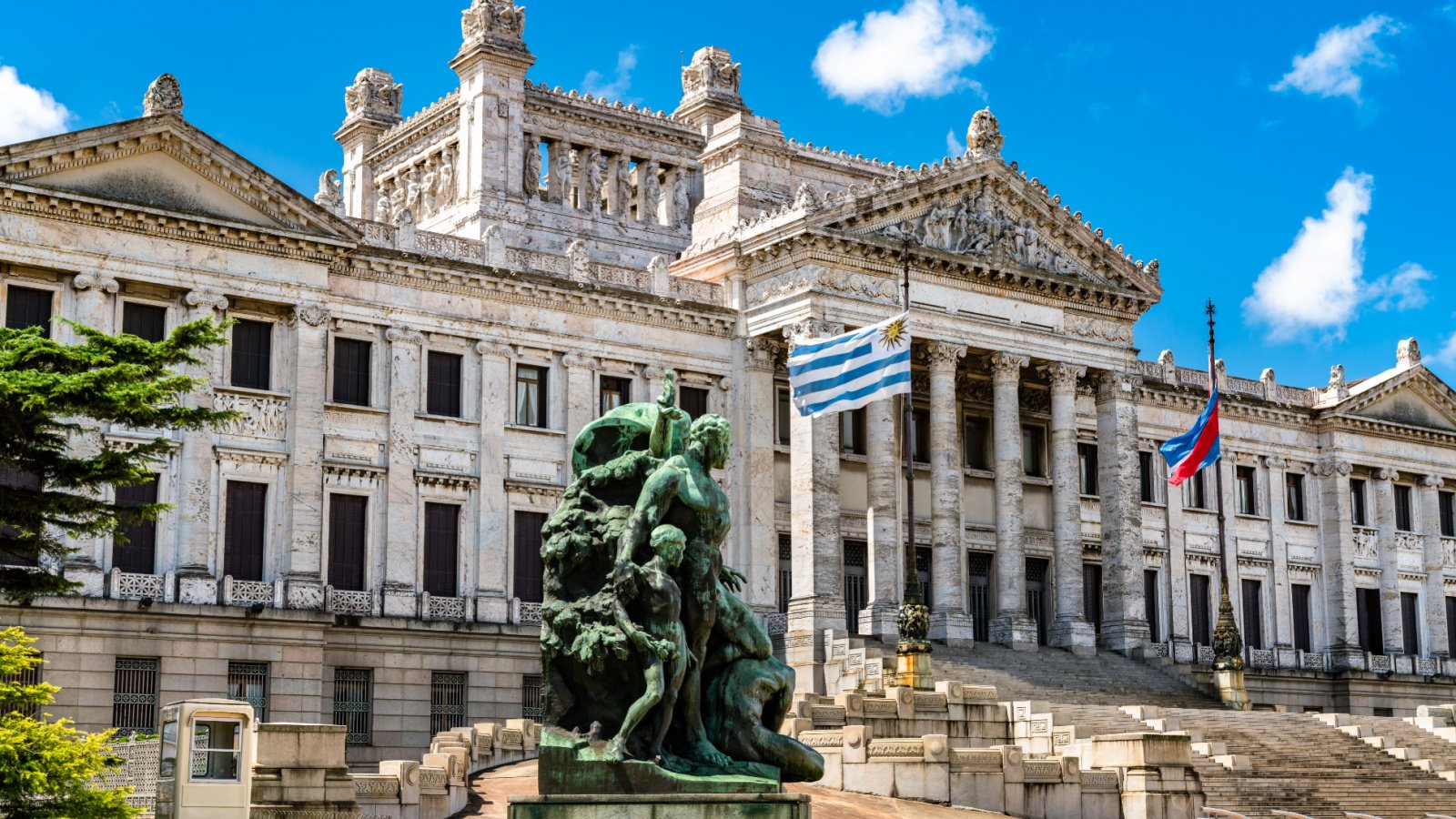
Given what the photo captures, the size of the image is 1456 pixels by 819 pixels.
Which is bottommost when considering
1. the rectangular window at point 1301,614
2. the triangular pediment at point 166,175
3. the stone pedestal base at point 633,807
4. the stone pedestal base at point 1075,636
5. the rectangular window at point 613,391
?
the stone pedestal base at point 633,807

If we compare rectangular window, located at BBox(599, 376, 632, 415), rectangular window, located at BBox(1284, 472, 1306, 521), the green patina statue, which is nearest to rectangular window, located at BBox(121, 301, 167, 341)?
rectangular window, located at BBox(599, 376, 632, 415)

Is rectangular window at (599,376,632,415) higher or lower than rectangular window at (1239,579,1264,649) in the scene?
higher

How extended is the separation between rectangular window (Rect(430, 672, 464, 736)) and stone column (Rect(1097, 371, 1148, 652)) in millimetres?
18670

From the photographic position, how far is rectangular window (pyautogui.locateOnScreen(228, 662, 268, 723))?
4350 cm

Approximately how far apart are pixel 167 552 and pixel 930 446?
20.2 metres

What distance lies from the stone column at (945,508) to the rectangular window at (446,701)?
40.2 feet

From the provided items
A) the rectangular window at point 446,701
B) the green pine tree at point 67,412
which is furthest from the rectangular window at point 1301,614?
the green pine tree at point 67,412

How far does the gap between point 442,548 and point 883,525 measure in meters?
11.0

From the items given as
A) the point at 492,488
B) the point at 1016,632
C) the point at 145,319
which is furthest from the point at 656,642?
the point at 1016,632

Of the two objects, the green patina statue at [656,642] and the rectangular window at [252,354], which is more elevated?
the rectangular window at [252,354]

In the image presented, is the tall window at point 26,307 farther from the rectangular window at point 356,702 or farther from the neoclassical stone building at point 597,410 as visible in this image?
the rectangular window at point 356,702

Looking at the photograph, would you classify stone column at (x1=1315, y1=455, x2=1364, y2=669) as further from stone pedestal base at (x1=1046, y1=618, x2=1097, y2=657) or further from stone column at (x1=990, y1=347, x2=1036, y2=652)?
stone column at (x1=990, y1=347, x2=1036, y2=652)

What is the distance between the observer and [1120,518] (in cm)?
5525

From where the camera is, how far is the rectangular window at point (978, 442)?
56594 millimetres
